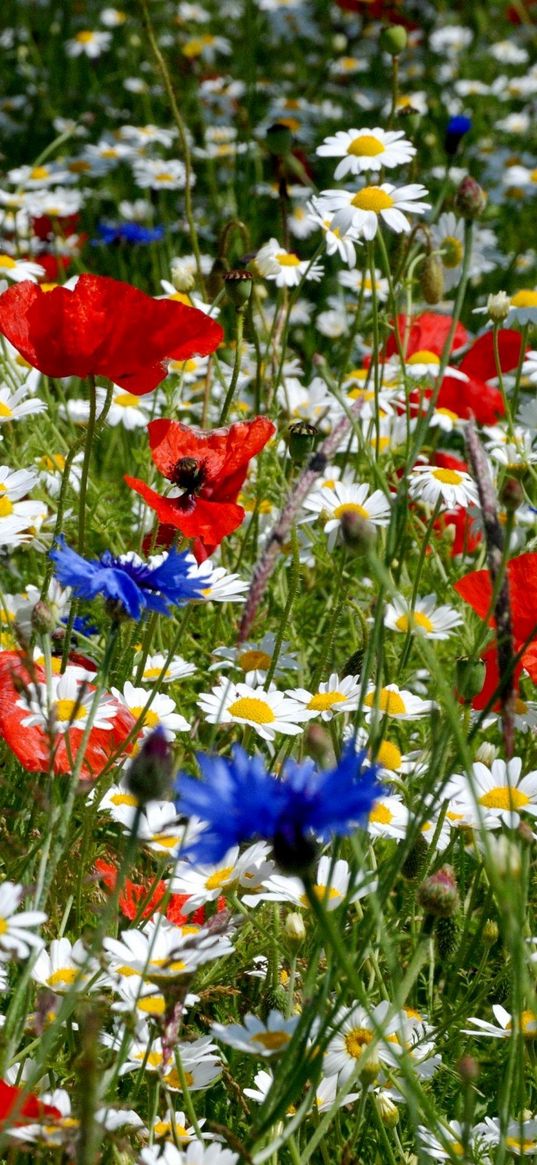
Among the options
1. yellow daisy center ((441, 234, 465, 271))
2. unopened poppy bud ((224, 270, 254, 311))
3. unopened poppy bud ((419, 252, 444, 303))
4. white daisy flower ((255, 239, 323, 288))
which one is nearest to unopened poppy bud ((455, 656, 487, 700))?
unopened poppy bud ((224, 270, 254, 311))

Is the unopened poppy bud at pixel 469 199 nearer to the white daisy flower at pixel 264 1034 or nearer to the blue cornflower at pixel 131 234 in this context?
the white daisy flower at pixel 264 1034

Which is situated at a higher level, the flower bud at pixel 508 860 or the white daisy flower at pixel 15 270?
the white daisy flower at pixel 15 270

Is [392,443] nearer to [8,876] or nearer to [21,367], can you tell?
[21,367]

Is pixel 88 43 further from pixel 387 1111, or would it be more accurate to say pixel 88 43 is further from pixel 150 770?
pixel 150 770

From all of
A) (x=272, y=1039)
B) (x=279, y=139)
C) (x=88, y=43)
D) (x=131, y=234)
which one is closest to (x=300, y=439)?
(x=272, y=1039)

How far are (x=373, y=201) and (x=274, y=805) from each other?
1.03 metres

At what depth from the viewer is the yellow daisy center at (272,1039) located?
2.80 ft

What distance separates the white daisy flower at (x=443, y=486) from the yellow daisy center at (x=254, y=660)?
0.69 ft

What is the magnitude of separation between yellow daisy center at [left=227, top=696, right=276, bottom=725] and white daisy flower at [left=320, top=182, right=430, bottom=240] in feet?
1.80

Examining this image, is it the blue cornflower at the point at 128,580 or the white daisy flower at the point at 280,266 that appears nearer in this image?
the blue cornflower at the point at 128,580

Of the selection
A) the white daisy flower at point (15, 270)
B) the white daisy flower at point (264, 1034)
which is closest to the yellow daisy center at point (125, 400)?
the white daisy flower at point (15, 270)

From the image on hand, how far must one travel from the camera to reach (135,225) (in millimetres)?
2855

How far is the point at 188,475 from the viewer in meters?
1.36

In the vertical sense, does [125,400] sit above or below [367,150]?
below
